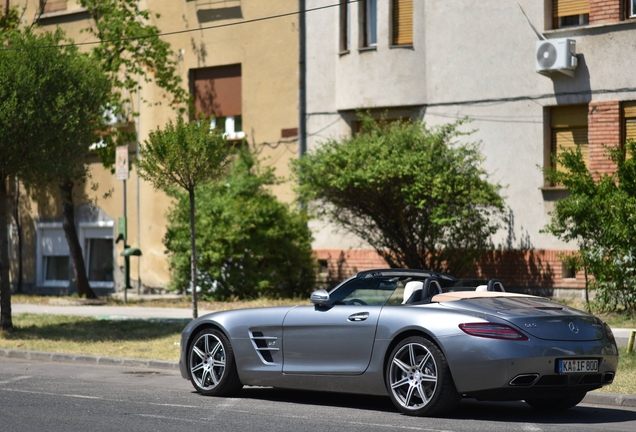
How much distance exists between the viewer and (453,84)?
73.4 feet

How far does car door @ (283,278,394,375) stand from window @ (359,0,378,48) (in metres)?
14.4

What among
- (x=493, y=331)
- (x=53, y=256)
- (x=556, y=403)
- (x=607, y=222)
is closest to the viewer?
(x=493, y=331)

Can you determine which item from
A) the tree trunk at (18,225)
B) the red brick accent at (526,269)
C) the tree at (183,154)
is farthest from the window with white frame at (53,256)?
the tree at (183,154)

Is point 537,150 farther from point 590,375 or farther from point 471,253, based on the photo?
point 590,375

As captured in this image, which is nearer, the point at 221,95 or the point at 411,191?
the point at 411,191

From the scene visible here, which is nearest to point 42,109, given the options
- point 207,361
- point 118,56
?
point 207,361

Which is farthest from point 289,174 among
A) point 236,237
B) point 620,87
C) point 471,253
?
point 620,87

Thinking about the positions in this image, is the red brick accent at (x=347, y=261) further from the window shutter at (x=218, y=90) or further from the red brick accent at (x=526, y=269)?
the window shutter at (x=218, y=90)

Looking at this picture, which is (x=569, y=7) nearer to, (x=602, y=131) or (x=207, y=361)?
(x=602, y=131)

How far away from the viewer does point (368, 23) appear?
23391mm

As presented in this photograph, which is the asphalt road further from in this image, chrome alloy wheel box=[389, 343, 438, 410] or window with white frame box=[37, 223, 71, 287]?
window with white frame box=[37, 223, 71, 287]

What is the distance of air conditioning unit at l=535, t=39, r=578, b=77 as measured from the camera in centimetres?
2022

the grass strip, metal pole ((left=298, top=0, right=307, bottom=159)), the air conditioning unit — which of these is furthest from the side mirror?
metal pole ((left=298, top=0, right=307, bottom=159))

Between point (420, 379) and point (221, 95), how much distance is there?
18542 millimetres
